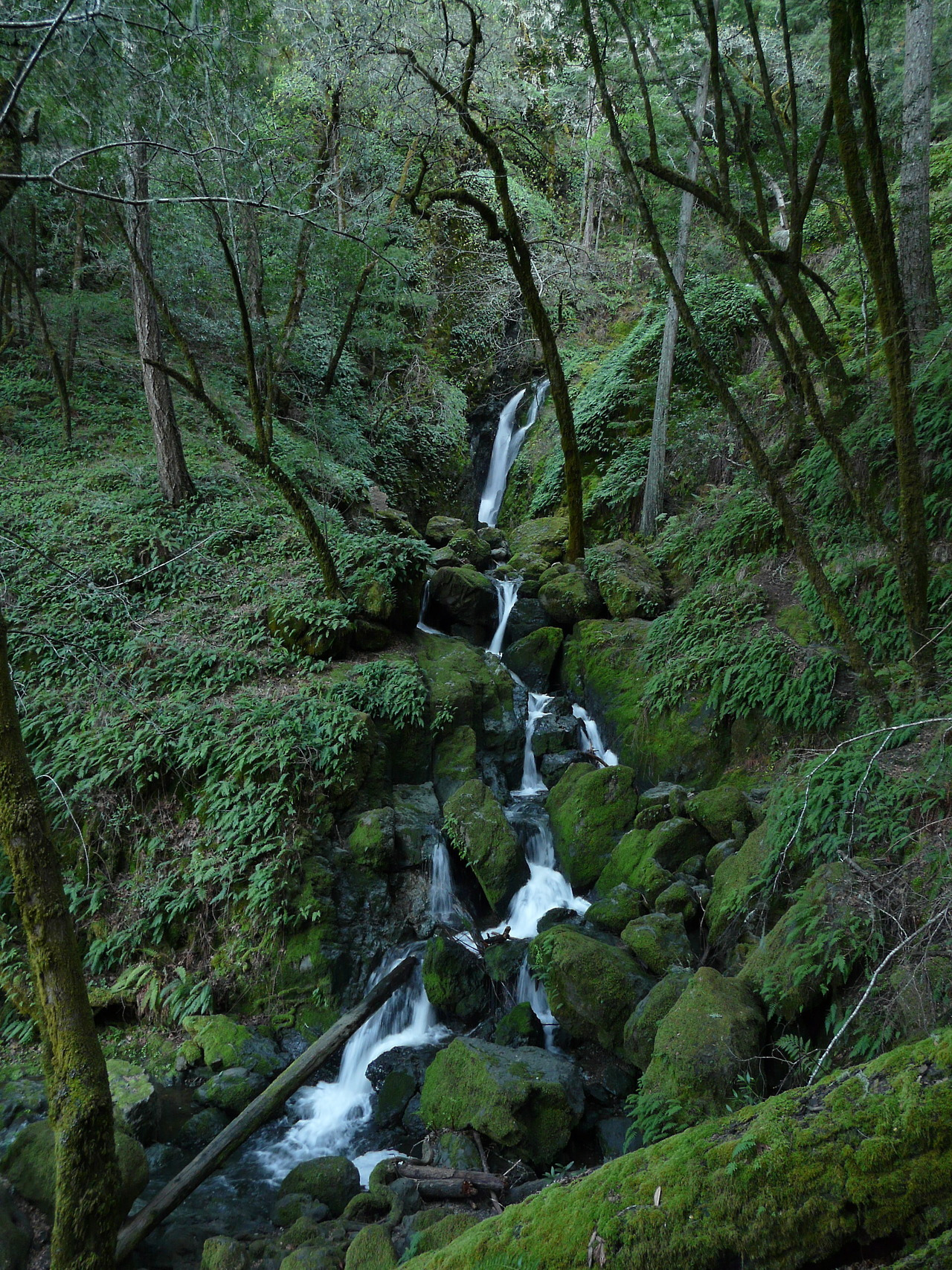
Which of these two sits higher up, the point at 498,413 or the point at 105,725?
the point at 498,413

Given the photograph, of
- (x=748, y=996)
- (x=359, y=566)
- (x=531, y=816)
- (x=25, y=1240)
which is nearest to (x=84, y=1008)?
(x=25, y=1240)

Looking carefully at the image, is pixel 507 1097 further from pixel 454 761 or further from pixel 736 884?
pixel 454 761

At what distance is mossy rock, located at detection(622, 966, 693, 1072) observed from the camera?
16.2 ft

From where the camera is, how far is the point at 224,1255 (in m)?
4.04

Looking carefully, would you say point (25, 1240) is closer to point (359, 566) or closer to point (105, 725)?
point (105, 725)

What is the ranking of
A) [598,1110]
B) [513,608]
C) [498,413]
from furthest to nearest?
1. [498,413]
2. [513,608]
3. [598,1110]

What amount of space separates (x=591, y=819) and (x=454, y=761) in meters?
1.99

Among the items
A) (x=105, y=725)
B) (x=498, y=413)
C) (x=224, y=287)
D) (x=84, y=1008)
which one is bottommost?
(x=84, y=1008)

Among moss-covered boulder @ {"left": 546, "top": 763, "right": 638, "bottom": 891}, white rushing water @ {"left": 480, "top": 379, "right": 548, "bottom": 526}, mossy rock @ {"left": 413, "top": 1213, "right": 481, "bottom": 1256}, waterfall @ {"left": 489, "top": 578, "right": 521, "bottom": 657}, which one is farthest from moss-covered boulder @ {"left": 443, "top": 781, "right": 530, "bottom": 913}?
white rushing water @ {"left": 480, "top": 379, "right": 548, "bottom": 526}

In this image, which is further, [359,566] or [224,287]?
[224,287]

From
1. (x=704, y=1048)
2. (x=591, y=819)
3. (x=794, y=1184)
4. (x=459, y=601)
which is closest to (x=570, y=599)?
(x=459, y=601)

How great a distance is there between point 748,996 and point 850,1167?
10.5ft

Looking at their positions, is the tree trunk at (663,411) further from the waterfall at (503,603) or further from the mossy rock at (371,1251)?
the mossy rock at (371,1251)

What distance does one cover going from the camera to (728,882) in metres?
5.71
